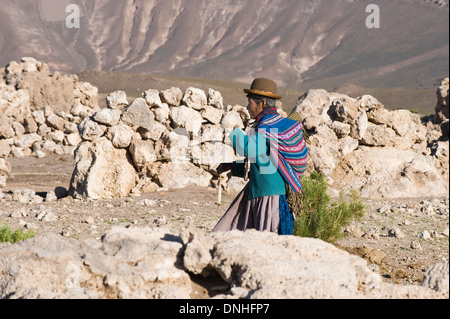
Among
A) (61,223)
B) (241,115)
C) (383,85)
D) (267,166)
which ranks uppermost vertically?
(383,85)

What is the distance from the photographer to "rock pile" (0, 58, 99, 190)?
65.8ft

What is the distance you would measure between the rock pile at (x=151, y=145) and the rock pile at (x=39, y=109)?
23.2 feet

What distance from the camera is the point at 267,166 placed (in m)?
5.22

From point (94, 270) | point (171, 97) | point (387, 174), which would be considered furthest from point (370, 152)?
point (94, 270)

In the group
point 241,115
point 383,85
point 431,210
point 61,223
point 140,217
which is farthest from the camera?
point 383,85

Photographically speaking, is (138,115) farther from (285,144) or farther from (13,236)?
(285,144)

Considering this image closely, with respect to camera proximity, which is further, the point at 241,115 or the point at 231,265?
the point at 241,115

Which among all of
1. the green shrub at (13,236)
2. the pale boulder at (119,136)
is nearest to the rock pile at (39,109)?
the pale boulder at (119,136)

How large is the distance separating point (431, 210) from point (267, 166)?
637 centimetres

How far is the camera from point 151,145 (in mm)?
12188

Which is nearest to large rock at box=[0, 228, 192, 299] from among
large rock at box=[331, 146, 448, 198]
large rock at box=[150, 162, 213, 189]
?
large rock at box=[150, 162, 213, 189]

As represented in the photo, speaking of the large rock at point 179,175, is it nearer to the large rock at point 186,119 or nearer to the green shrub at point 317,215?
the large rock at point 186,119

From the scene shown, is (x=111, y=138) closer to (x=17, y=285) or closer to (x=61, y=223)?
(x=61, y=223)
